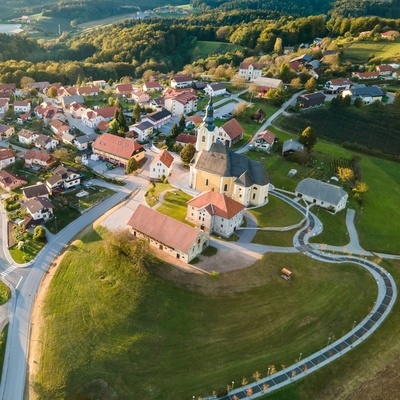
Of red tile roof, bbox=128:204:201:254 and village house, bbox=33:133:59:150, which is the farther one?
village house, bbox=33:133:59:150

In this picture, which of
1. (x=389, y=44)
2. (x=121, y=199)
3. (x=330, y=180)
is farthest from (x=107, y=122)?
(x=389, y=44)

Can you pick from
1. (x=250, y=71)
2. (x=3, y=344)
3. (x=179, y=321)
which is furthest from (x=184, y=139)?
(x=250, y=71)

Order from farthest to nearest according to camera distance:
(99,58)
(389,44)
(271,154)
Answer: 1. (99,58)
2. (389,44)
3. (271,154)

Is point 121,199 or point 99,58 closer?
point 121,199

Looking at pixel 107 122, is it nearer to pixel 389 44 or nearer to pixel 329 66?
pixel 329 66

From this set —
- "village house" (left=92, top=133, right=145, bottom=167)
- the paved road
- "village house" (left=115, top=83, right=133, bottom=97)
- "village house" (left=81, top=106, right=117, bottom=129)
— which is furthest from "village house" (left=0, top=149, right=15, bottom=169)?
"village house" (left=115, top=83, right=133, bottom=97)

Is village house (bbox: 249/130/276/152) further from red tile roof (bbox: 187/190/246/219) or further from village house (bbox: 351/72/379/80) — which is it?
village house (bbox: 351/72/379/80)

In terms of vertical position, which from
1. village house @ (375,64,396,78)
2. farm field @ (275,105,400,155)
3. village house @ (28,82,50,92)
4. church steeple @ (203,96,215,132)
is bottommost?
farm field @ (275,105,400,155)
